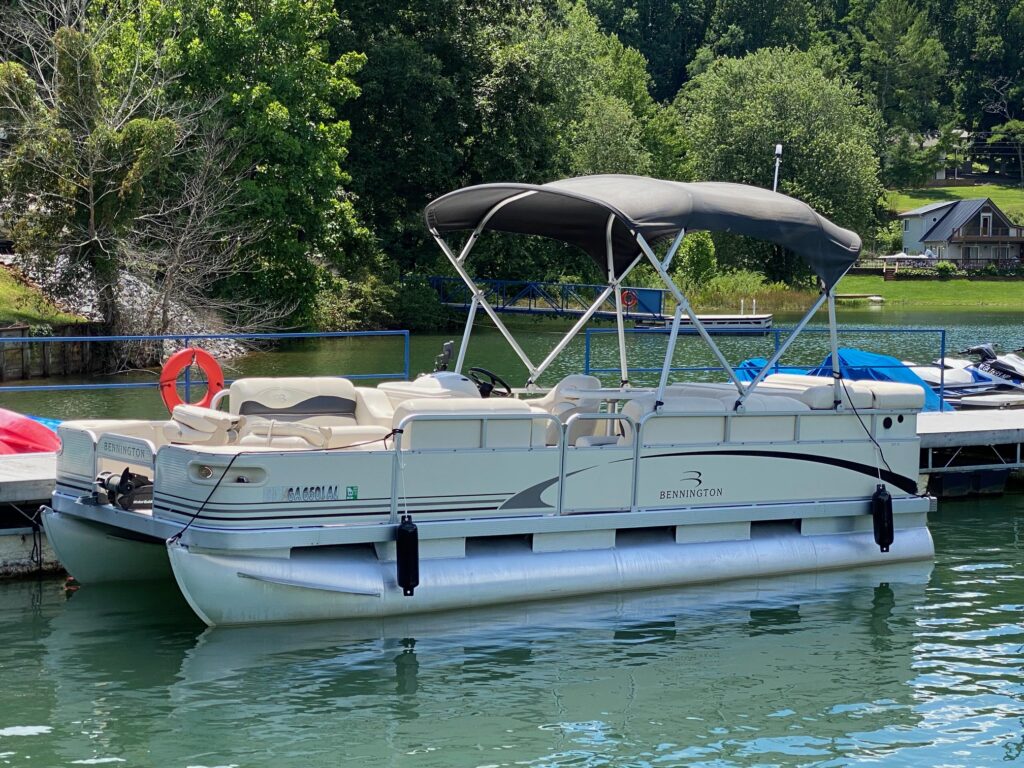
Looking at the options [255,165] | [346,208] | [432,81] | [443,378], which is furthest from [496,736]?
[432,81]

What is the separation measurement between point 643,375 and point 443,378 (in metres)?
18.4

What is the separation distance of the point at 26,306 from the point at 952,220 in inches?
3284

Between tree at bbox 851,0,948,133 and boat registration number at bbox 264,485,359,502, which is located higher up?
tree at bbox 851,0,948,133

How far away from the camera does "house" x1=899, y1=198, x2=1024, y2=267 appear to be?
10138 cm

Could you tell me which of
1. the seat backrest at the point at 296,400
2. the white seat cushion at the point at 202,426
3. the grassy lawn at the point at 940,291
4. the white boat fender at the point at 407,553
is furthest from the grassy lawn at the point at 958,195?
the white boat fender at the point at 407,553

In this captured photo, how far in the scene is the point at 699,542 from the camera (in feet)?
42.6

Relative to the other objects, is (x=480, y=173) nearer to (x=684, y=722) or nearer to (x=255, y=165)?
(x=255, y=165)

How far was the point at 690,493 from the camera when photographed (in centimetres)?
1275

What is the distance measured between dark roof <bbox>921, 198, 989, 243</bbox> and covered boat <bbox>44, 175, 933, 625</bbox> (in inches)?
3650

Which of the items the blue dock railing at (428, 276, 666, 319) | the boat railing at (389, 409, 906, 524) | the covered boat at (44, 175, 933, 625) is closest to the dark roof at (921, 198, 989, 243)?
the blue dock railing at (428, 276, 666, 319)

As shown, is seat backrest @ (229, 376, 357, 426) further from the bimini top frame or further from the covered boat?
the bimini top frame

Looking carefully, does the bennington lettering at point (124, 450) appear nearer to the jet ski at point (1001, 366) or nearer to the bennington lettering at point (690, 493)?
the bennington lettering at point (690, 493)

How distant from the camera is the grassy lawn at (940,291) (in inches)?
3221

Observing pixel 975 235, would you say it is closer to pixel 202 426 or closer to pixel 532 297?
pixel 532 297
